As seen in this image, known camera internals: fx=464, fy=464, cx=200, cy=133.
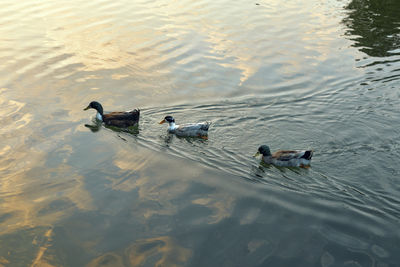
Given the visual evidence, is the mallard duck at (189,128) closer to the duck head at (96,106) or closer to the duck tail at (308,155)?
the duck head at (96,106)

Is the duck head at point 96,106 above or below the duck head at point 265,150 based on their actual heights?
above

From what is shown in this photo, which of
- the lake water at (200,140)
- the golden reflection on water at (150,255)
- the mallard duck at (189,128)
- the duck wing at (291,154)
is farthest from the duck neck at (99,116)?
the golden reflection on water at (150,255)

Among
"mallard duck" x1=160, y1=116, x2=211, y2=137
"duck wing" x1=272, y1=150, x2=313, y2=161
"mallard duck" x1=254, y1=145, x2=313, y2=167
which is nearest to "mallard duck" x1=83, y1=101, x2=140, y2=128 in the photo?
"mallard duck" x1=160, y1=116, x2=211, y2=137

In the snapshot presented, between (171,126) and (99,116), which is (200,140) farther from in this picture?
(99,116)

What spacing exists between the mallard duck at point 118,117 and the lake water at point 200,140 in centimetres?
32

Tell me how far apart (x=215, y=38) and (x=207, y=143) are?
9.09m

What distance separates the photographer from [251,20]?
928 inches

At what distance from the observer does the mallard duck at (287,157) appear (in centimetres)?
1188

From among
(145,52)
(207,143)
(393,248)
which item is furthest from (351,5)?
(393,248)

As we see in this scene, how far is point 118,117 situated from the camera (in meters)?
14.1

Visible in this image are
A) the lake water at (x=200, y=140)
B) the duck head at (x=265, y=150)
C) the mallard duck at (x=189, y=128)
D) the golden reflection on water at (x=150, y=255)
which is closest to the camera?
the golden reflection on water at (x=150, y=255)

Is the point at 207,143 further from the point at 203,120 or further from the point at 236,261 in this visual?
the point at 236,261

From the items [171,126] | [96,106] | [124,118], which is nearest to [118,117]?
[124,118]

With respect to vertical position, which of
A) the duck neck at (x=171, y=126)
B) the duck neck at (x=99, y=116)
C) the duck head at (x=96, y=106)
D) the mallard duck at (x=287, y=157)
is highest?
the duck head at (x=96, y=106)
